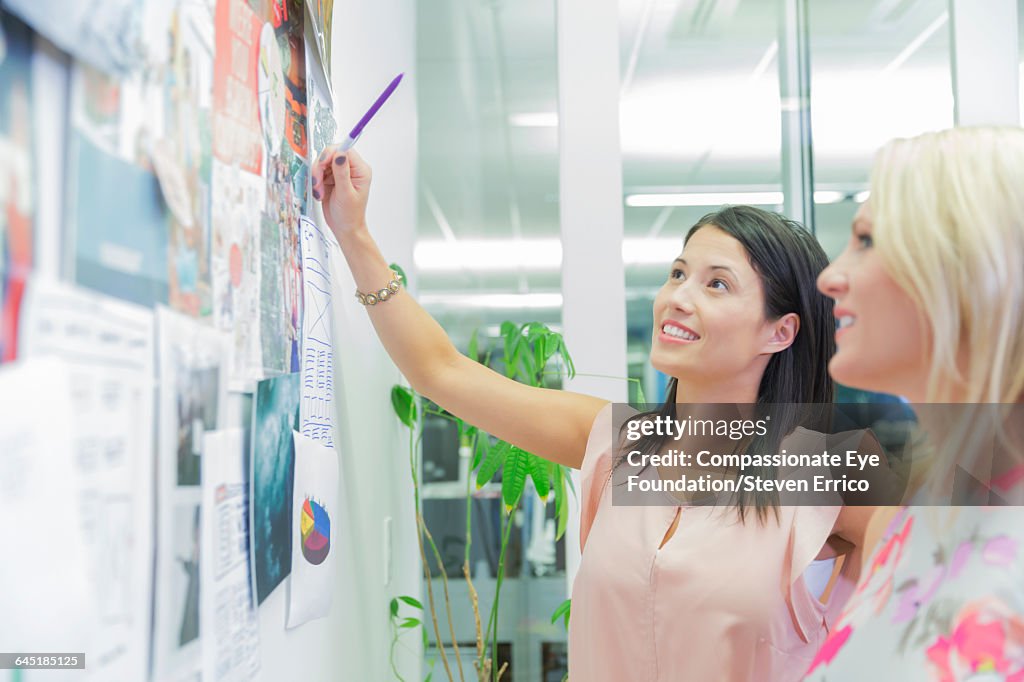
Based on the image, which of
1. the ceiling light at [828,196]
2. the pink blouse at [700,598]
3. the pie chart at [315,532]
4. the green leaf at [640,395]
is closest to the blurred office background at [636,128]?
the ceiling light at [828,196]

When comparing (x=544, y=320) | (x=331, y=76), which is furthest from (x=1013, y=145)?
(x=544, y=320)

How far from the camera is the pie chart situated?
3.40ft

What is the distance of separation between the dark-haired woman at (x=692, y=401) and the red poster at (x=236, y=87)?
0.27m

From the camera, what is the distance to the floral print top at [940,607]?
0.63m

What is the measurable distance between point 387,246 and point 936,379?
4.14ft

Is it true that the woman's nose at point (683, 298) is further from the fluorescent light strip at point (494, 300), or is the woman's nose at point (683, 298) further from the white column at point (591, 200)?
the fluorescent light strip at point (494, 300)

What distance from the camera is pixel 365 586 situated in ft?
5.05

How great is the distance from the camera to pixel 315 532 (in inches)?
42.6

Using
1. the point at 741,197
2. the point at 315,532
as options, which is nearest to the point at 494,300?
the point at 741,197

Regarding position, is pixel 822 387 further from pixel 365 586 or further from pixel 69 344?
pixel 69 344

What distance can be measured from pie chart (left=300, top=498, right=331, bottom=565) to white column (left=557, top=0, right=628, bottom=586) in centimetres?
98

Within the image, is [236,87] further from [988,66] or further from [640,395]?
[988,66]

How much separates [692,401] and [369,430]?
604mm

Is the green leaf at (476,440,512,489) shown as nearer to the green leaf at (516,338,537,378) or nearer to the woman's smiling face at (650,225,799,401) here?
the green leaf at (516,338,537,378)
